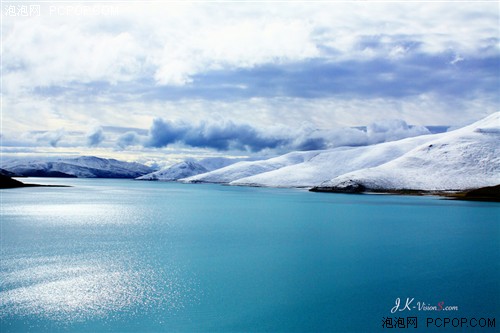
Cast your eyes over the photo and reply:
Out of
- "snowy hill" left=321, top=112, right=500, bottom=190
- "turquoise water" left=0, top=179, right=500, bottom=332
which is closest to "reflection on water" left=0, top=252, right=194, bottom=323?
"turquoise water" left=0, top=179, right=500, bottom=332

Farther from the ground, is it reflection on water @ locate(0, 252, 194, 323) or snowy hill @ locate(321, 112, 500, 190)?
snowy hill @ locate(321, 112, 500, 190)

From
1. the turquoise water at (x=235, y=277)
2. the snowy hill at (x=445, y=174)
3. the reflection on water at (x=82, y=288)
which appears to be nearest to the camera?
the turquoise water at (x=235, y=277)

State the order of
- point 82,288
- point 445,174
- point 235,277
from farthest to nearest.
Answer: point 445,174 → point 235,277 → point 82,288

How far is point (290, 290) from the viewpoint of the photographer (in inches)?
1069

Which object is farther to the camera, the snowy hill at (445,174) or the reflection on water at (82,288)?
the snowy hill at (445,174)

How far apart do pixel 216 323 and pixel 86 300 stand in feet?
25.5

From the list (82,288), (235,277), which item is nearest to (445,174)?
(235,277)

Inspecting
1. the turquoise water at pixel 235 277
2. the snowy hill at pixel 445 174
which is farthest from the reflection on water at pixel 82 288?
the snowy hill at pixel 445 174

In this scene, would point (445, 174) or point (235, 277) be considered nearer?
point (235, 277)

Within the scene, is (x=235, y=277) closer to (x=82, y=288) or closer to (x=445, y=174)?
(x=82, y=288)

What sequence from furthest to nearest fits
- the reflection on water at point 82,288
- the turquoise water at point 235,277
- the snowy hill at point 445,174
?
the snowy hill at point 445,174
the reflection on water at point 82,288
the turquoise water at point 235,277

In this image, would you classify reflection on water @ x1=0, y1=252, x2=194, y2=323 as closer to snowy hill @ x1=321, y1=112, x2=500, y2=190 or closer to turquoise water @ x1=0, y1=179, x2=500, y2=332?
turquoise water @ x1=0, y1=179, x2=500, y2=332

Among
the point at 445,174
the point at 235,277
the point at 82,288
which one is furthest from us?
the point at 445,174

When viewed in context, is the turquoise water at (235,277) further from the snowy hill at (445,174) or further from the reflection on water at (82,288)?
the snowy hill at (445,174)
